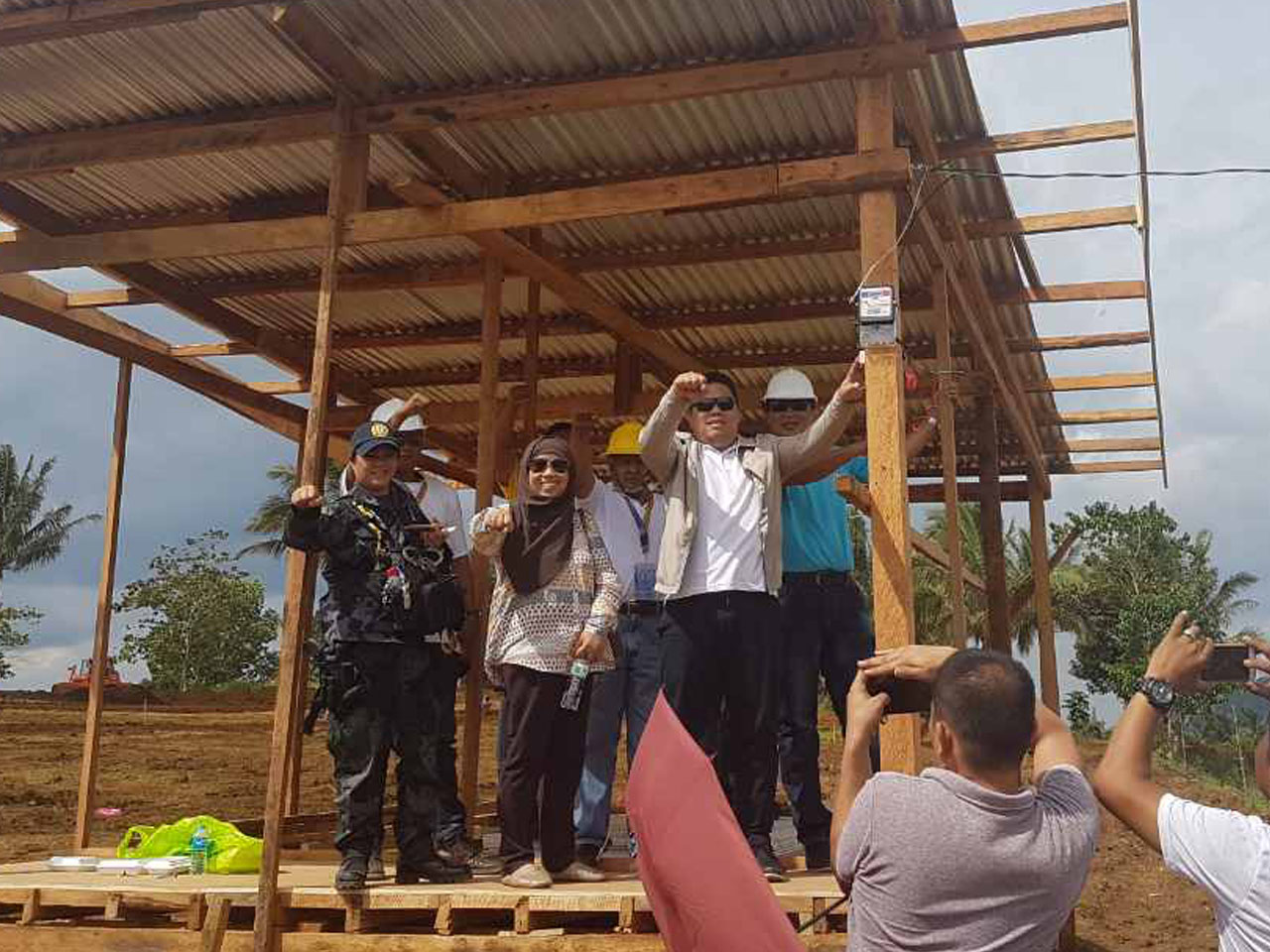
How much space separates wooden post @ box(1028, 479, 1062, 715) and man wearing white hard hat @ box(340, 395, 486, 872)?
279 inches

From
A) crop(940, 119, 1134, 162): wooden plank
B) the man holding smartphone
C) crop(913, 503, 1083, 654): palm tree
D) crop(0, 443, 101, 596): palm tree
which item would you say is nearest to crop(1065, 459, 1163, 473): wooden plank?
crop(940, 119, 1134, 162): wooden plank

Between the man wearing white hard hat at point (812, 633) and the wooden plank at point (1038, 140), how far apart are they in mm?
1991

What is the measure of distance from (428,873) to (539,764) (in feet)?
2.13

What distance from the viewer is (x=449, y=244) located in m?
7.71

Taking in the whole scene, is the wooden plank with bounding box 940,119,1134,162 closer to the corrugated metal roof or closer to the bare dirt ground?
the corrugated metal roof

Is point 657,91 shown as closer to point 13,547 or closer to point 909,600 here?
point 909,600

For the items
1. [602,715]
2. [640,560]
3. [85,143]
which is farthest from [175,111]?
[602,715]

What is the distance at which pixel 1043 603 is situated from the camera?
37.1ft

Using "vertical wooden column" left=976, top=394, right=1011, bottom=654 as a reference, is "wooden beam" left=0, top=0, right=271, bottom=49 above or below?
above

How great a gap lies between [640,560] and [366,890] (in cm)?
198

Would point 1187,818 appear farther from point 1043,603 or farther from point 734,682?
point 1043,603

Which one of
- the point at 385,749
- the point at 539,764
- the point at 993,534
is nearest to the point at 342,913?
the point at 385,749

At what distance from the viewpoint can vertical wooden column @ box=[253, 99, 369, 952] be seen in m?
4.62

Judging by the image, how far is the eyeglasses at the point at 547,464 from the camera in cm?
474
